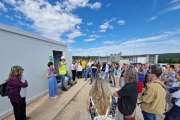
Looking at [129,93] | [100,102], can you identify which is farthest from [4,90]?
[129,93]

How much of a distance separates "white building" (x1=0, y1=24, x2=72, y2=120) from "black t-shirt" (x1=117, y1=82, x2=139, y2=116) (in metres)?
3.38

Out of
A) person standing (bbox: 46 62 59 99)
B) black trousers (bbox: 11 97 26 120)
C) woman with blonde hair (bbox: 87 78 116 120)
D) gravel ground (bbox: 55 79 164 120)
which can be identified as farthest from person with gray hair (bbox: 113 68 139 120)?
person standing (bbox: 46 62 59 99)

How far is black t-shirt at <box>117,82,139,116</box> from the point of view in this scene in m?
1.35

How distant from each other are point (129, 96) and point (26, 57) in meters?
3.67

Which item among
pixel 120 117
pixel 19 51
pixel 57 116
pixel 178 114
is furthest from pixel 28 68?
pixel 178 114

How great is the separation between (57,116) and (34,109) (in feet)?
3.11

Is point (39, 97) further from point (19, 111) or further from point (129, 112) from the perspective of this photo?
point (129, 112)

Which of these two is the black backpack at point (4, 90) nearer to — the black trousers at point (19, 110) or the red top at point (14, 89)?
the red top at point (14, 89)

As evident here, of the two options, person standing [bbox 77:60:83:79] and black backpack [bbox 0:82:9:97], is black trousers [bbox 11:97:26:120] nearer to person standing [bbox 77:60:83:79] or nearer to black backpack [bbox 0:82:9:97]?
black backpack [bbox 0:82:9:97]

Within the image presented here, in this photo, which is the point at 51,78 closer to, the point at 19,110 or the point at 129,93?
the point at 19,110

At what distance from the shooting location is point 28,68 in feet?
10.0

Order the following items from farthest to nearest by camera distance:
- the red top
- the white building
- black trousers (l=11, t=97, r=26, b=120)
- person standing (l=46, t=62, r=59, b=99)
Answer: person standing (l=46, t=62, r=59, b=99), the white building, black trousers (l=11, t=97, r=26, b=120), the red top

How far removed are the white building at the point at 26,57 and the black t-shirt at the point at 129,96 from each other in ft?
11.1

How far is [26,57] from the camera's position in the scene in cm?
300
